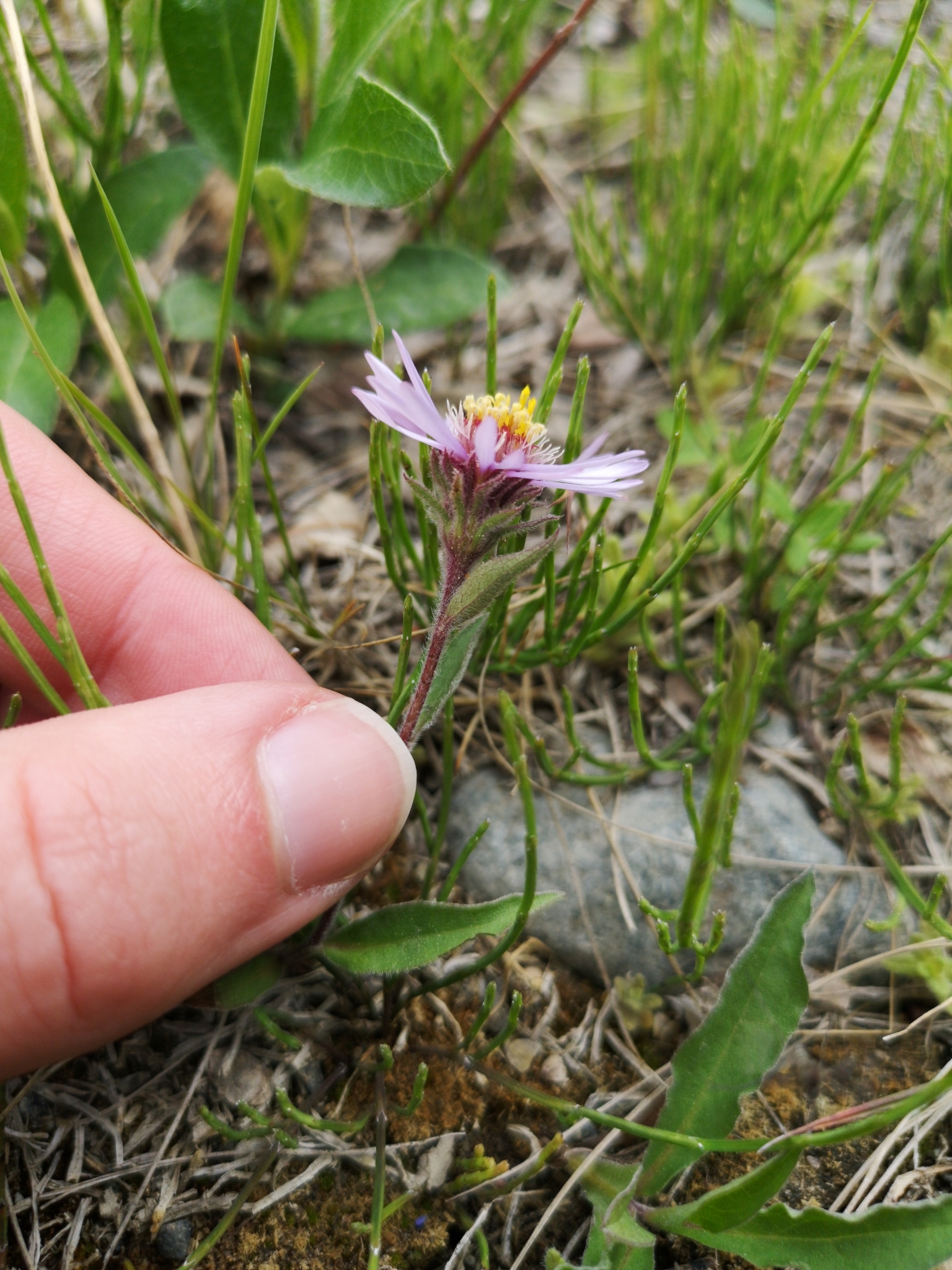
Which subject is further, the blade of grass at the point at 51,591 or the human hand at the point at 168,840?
the blade of grass at the point at 51,591

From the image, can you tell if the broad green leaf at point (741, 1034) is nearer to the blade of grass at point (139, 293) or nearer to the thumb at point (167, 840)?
the thumb at point (167, 840)

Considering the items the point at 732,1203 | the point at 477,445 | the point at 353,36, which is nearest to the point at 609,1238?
the point at 732,1203

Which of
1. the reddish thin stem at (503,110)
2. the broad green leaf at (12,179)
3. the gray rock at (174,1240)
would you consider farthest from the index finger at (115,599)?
the reddish thin stem at (503,110)

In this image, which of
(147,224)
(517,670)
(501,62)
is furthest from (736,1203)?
(501,62)

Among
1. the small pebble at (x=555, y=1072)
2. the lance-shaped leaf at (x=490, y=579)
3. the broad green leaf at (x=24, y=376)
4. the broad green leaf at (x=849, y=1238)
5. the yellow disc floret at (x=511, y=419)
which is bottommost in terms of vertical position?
the small pebble at (x=555, y=1072)

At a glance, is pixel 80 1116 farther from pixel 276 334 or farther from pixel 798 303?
pixel 798 303

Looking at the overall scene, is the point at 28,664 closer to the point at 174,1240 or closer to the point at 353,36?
the point at 174,1240
